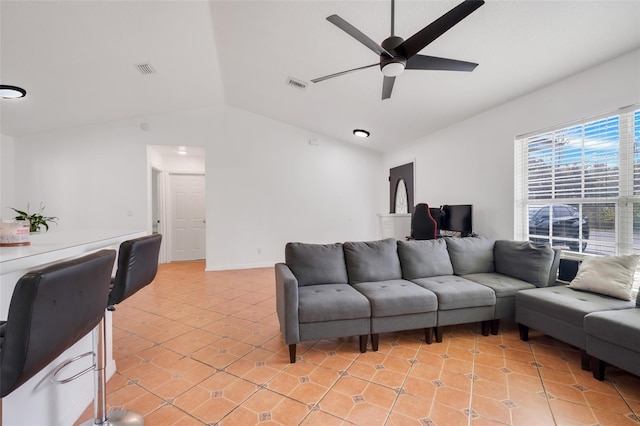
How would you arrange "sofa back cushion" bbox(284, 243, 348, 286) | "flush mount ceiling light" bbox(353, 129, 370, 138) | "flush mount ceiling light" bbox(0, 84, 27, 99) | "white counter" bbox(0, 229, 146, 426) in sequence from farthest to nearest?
"flush mount ceiling light" bbox(353, 129, 370, 138) → "flush mount ceiling light" bbox(0, 84, 27, 99) → "sofa back cushion" bbox(284, 243, 348, 286) → "white counter" bbox(0, 229, 146, 426)

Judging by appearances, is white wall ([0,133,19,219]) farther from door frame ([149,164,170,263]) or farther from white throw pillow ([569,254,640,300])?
white throw pillow ([569,254,640,300])

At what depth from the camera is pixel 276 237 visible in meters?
5.85

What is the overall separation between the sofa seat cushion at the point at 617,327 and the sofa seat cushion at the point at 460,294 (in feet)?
2.24

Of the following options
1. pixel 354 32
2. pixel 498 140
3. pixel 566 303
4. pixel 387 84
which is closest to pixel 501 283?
pixel 566 303

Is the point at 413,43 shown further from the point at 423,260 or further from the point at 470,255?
the point at 470,255

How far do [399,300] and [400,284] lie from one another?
33 centimetres

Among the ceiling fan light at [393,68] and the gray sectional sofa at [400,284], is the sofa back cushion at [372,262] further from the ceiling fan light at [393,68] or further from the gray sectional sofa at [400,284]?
the ceiling fan light at [393,68]

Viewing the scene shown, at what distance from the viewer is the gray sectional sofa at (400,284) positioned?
→ 2.25 metres

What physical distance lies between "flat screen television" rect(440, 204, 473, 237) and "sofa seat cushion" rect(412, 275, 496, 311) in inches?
54.8

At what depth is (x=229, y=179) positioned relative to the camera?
18.1 ft

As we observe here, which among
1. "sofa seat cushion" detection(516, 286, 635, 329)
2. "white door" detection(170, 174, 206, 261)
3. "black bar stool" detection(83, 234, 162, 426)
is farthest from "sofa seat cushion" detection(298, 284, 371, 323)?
"white door" detection(170, 174, 206, 261)

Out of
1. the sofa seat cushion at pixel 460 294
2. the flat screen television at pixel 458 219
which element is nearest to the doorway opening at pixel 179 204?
the flat screen television at pixel 458 219

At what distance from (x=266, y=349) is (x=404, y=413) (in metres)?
1.23

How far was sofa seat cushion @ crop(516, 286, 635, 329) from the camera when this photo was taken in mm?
2111
